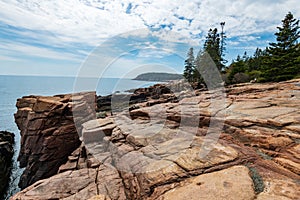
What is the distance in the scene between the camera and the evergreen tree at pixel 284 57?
2113 centimetres

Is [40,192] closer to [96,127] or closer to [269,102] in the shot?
[96,127]

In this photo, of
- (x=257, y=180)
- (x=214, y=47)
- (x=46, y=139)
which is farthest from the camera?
(x=214, y=47)

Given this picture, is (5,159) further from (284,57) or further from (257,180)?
(284,57)

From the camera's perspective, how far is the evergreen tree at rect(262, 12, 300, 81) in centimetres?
2113

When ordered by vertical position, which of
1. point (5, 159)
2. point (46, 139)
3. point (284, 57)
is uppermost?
point (284, 57)

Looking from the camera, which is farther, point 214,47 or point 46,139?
point 214,47

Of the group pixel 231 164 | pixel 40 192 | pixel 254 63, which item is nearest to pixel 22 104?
pixel 40 192

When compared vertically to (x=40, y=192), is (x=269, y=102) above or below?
above

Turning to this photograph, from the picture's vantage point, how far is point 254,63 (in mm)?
50250

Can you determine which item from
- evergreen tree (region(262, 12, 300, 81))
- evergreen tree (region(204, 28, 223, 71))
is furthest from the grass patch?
evergreen tree (region(204, 28, 223, 71))

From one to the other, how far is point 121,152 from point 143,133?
1.41 meters

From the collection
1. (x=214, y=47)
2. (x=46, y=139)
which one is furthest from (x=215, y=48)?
(x=46, y=139)

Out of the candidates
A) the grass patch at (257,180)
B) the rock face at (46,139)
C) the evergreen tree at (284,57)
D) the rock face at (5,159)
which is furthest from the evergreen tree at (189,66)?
the grass patch at (257,180)

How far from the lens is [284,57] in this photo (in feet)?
70.4
